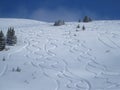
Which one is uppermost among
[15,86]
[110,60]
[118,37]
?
[118,37]

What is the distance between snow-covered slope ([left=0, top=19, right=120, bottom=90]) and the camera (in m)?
11.8

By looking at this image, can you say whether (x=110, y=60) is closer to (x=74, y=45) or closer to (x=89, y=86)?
(x=89, y=86)

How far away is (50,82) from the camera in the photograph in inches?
481

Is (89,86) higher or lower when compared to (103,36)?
lower

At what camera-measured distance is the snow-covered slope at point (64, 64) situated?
38.8 feet

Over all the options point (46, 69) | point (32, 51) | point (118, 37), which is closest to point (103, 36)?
point (118, 37)

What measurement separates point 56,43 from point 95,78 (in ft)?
33.1

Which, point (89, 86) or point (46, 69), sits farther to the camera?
point (46, 69)

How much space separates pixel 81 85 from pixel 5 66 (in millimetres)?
6201

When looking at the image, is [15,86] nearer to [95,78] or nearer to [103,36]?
[95,78]

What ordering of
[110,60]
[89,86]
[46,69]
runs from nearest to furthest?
[89,86], [46,69], [110,60]

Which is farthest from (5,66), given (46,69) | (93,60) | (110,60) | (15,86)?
(110,60)

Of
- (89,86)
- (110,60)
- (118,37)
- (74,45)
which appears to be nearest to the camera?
(89,86)

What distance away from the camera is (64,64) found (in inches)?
611
